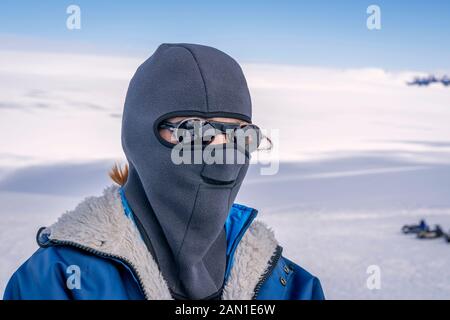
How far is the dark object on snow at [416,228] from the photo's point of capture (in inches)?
296

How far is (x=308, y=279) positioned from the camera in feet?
7.38

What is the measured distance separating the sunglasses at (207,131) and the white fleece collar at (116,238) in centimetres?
32

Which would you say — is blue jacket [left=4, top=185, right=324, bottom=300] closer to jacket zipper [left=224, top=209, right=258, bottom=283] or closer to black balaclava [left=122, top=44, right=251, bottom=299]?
black balaclava [left=122, top=44, right=251, bottom=299]

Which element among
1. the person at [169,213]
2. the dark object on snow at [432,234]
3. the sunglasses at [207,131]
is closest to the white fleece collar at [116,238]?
the person at [169,213]

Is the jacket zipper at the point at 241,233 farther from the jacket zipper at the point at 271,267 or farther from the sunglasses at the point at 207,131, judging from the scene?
the sunglasses at the point at 207,131

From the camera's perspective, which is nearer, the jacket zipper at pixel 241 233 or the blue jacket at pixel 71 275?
the blue jacket at pixel 71 275

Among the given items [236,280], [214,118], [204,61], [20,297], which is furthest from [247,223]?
[20,297]

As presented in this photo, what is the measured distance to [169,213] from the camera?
206cm

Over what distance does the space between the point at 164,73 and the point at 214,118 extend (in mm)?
237

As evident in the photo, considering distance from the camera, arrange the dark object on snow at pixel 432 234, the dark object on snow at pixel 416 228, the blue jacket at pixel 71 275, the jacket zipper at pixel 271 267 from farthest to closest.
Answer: the dark object on snow at pixel 416 228
the dark object on snow at pixel 432 234
the jacket zipper at pixel 271 267
the blue jacket at pixel 71 275

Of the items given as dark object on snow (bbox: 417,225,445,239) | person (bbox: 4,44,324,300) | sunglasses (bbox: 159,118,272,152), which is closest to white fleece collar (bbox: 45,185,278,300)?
person (bbox: 4,44,324,300)

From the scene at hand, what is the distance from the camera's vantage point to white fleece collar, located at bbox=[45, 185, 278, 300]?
189 centimetres

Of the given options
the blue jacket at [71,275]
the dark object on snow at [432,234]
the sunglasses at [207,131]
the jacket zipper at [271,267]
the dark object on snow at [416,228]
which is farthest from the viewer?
the dark object on snow at [416,228]
